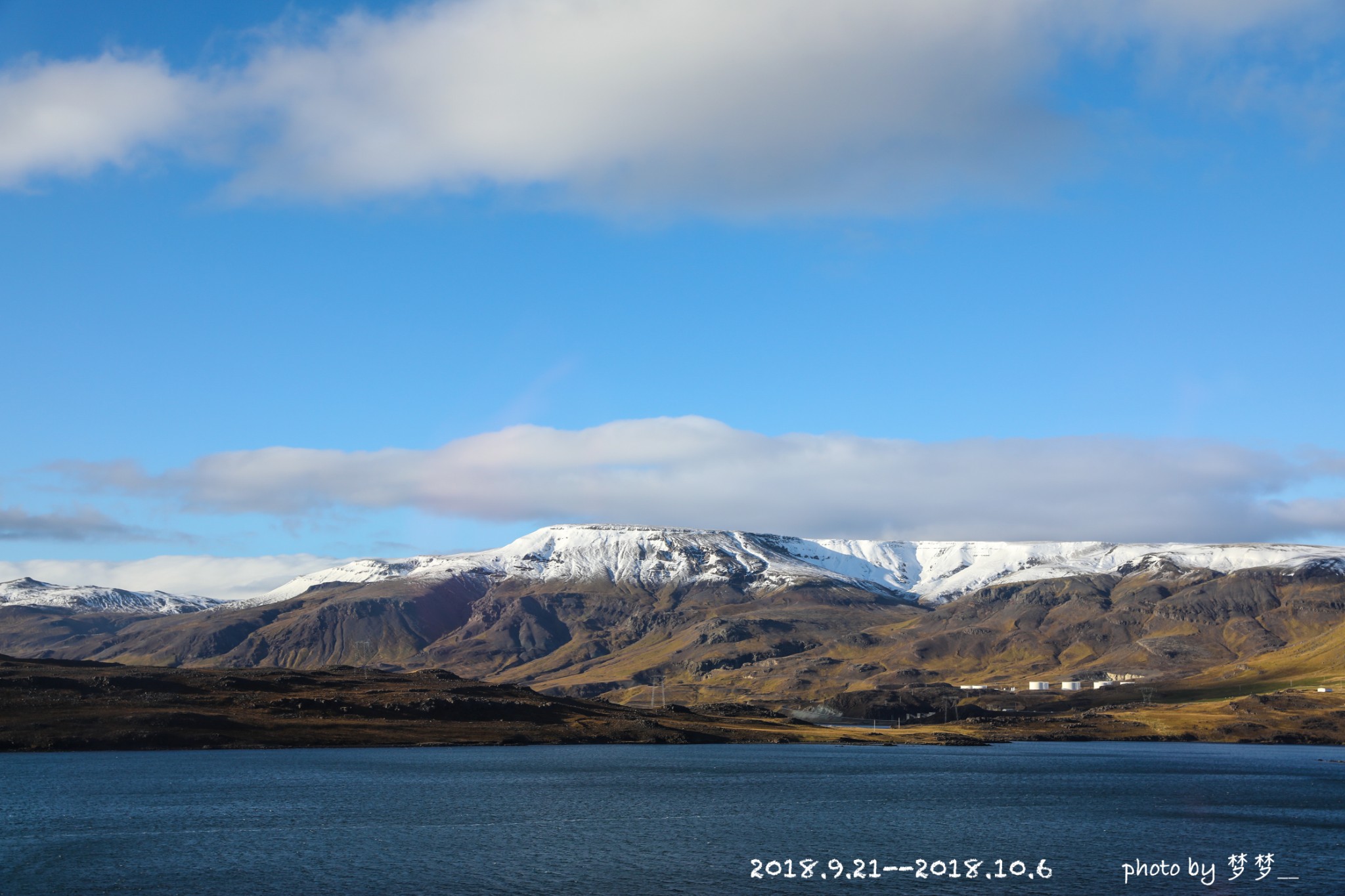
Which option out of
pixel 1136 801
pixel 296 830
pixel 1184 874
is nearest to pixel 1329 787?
pixel 1136 801

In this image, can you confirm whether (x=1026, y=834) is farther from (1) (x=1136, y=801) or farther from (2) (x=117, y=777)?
(2) (x=117, y=777)

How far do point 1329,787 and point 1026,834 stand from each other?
90973mm

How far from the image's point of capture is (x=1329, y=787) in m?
177

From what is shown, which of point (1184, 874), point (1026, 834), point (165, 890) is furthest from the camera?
point (1026, 834)

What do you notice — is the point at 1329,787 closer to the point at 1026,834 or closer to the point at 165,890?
the point at 1026,834

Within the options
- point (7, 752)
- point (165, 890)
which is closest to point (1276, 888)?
point (165, 890)

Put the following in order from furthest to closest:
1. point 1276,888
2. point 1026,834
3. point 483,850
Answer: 1. point 1026,834
2. point 483,850
3. point 1276,888

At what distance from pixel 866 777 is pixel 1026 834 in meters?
70.1

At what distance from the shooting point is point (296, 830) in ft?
359

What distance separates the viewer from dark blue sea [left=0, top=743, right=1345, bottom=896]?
85938 mm

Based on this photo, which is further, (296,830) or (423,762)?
(423,762)

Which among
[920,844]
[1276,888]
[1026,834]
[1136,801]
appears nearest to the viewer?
[1276,888]

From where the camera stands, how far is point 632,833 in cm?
11112

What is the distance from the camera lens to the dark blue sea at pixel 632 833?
85.9 meters
